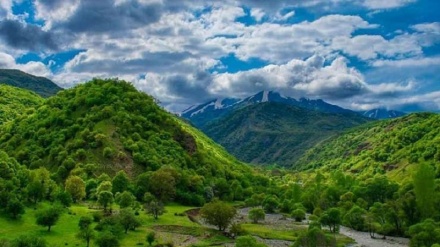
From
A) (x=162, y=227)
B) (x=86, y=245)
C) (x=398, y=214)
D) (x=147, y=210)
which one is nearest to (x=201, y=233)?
(x=162, y=227)

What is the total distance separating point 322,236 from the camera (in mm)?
118250

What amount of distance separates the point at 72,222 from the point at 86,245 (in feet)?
66.7

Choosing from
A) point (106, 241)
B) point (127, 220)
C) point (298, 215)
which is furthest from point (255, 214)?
point (106, 241)

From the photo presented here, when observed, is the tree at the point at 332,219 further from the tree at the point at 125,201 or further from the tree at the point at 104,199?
the tree at the point at 104,199

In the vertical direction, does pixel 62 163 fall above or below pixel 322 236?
above

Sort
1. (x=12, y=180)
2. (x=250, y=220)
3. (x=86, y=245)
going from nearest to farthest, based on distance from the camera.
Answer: (x=86, y=245), (x=12, y=180), (x=250, y=220)

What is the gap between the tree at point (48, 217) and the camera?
374ft

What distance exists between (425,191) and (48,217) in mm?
111058

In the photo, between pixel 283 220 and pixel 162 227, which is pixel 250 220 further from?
pixel 162 227

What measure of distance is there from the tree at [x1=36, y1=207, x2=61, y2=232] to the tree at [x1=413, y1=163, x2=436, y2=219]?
10716cm

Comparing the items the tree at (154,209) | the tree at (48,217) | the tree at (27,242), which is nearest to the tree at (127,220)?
the tree at (48,217)

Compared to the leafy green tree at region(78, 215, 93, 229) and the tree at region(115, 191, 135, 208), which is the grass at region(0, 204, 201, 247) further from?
the tree at region(115, 191, 135, 208)

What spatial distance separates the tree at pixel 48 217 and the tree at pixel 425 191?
107 metres

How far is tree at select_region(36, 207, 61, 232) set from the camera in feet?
374
